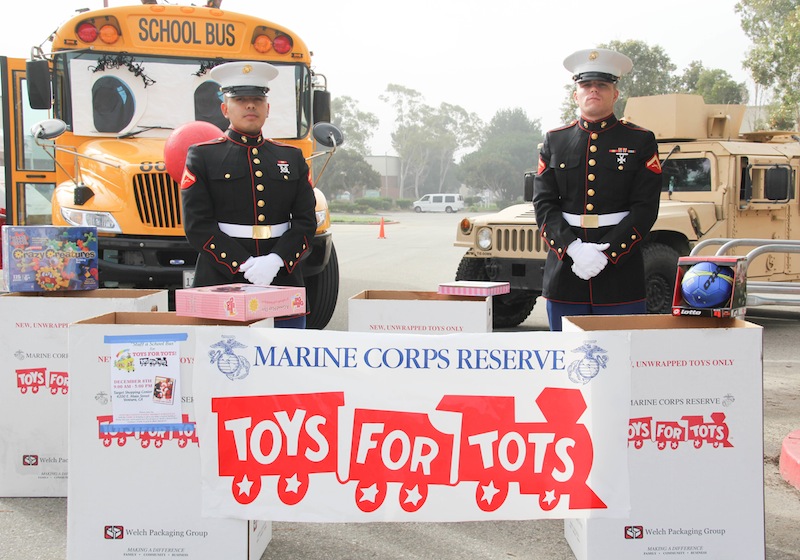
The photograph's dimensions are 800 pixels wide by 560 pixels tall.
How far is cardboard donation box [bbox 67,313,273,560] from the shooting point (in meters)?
3.28

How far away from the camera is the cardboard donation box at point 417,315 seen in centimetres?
461

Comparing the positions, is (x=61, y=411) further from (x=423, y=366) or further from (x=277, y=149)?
(x=423, y=366)

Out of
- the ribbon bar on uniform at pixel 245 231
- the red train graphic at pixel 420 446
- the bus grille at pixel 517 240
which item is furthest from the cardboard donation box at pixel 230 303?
the bus grille at pixel 517 240

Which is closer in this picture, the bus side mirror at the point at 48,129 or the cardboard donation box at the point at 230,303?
the cardboard donation box at the point at 230,303

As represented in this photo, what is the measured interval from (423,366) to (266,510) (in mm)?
773

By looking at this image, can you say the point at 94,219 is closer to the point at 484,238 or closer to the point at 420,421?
the point at 484,238

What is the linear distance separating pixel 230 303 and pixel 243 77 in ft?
4.67

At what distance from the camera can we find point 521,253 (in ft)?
28.7

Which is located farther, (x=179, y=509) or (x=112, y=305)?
(x=112, y=305)

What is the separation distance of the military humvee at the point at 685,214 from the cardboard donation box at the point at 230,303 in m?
5.29

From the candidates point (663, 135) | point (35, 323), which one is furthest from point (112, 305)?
point (663, 135)

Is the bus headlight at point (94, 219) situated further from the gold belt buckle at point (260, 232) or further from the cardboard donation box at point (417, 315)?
the cardboard donation box at point (417, 315)

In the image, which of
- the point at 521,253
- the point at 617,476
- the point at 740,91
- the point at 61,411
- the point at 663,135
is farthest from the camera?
the point at 740,91

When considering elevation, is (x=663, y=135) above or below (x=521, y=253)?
above
